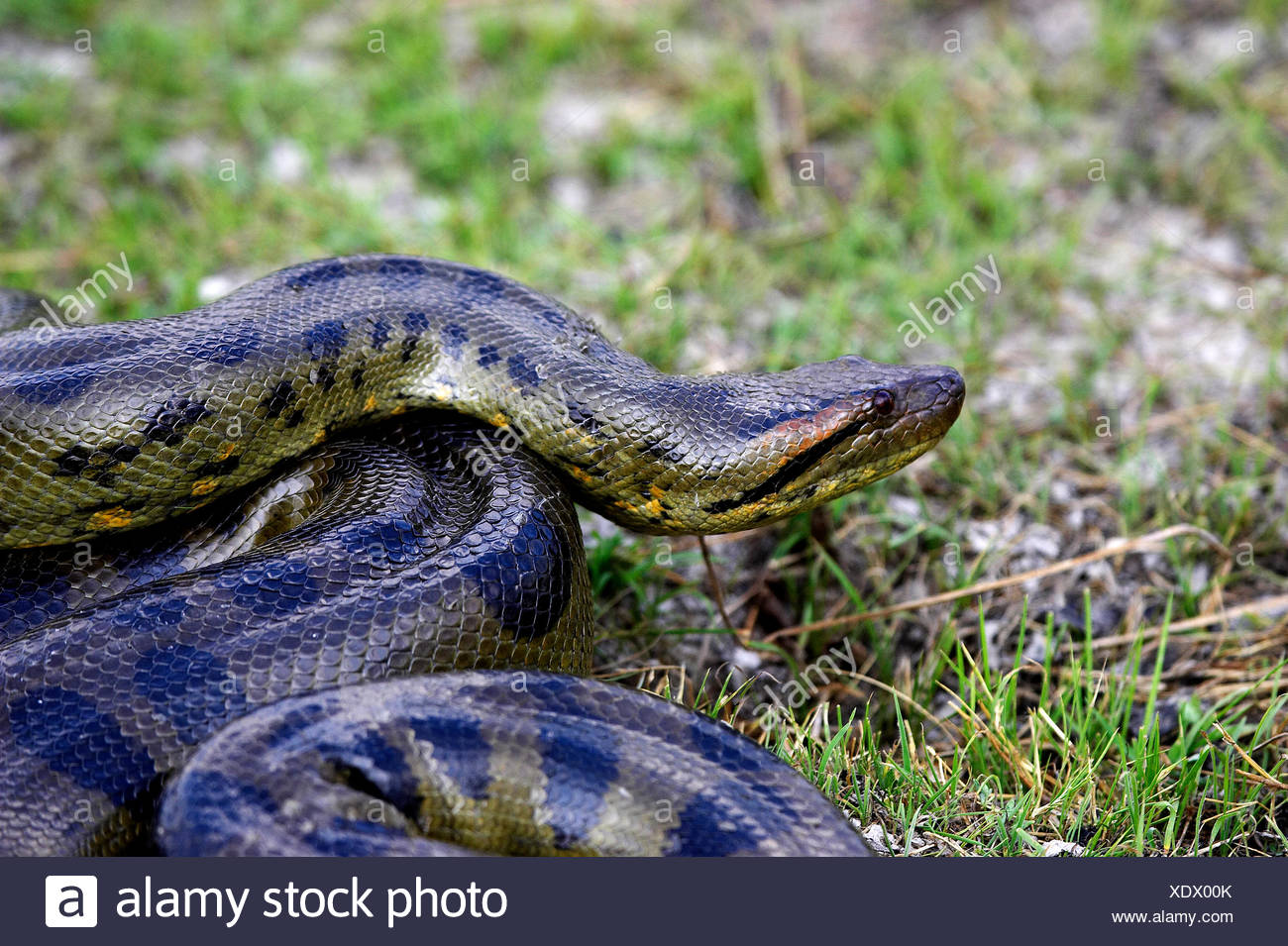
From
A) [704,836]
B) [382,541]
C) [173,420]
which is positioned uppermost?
[173,420]

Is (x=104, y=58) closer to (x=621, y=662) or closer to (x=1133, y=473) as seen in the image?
(x=621, y=662)

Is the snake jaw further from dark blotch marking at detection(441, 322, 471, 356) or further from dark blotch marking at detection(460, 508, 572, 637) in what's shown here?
dark blotch marking at detection(441, 322, 471, 356)

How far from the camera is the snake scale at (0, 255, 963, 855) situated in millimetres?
4086

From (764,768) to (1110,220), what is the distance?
22.6 feet

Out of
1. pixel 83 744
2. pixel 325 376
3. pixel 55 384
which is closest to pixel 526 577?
pixel 325 376

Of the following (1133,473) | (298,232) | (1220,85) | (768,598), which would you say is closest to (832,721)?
(768,598)

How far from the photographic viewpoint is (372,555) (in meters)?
4.79

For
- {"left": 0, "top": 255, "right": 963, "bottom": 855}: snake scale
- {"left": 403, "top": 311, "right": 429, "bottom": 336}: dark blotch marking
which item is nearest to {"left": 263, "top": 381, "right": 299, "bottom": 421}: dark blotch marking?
{"left": 0, "top": 255, "right": 963, "bottom": 855}: snake scale

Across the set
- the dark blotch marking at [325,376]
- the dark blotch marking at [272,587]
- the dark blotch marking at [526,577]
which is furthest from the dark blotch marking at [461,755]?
the dark blotch marking at [325,376]

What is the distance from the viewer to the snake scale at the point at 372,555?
4.09 m

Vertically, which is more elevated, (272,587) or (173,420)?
(173,420)

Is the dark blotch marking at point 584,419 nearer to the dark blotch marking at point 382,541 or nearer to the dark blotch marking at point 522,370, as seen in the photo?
the dark blotch marking at point 522,370

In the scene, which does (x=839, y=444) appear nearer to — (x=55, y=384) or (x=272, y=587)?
(x=272, y=587)

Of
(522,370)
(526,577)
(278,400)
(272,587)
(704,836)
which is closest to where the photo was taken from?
(704,836)
